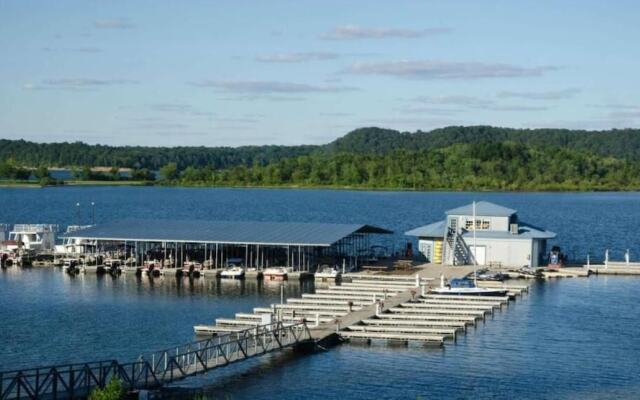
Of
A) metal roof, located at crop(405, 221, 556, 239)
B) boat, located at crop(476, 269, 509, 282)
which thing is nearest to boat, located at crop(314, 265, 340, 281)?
metal roof, located at crop(405, 221, 556, 239)

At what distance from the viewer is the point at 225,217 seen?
153750 mm

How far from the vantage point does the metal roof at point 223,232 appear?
76938 millimetres

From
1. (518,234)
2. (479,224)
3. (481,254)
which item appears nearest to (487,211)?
(479,224)

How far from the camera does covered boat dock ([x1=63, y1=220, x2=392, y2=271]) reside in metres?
77.8

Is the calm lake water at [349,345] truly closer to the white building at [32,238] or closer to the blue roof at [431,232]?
the white building at [32,238]

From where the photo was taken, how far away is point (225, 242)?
76688mm

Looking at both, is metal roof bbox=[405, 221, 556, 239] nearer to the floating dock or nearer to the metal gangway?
the floating dock

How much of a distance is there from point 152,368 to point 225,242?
34583 millimetres

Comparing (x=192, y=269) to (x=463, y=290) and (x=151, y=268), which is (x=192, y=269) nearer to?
(x=151, y=268)

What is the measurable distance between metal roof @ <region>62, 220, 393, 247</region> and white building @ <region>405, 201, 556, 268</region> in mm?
5668

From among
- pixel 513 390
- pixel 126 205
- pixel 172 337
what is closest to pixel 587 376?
pixel 513 390

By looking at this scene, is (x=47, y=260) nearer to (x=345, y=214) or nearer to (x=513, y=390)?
(x=513, y=390)

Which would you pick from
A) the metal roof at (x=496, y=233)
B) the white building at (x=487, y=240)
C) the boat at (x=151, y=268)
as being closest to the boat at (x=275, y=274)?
the boat at (x=151, y=268)

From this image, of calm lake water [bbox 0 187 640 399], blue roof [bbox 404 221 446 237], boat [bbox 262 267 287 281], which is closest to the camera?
calm lake water [bbox 0 187 640 399]
